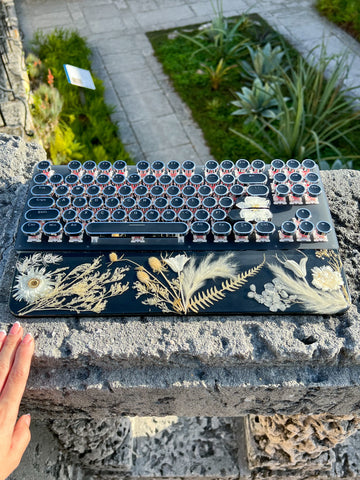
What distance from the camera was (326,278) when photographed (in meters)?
1.23

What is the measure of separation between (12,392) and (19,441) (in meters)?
0.14

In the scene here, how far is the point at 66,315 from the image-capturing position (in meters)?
1.19

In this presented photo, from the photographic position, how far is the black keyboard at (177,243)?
3.95 feet

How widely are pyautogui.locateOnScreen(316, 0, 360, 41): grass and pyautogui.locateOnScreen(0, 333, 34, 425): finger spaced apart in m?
4.52

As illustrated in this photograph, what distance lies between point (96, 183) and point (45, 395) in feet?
2.24

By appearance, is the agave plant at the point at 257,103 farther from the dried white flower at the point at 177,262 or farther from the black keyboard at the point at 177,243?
the dried white flower at the point at 177,262

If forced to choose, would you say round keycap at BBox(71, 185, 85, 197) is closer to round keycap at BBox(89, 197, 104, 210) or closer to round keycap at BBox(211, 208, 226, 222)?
round keycap at BBox(89, 197, 104, 210)

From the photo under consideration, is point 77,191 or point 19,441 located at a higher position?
point 77,191

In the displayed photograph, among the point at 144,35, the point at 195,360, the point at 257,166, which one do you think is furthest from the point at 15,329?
the point at 144,35

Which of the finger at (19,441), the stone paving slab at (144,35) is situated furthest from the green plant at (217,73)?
the finger at (19,441)

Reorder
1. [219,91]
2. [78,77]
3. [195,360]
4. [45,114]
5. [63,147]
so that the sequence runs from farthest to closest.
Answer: [219,91]
[45,114]
[63,147]
[78,77]
[195,360]

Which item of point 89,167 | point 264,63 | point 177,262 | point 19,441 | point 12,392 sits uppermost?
point 89,167

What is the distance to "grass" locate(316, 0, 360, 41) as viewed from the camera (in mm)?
4375

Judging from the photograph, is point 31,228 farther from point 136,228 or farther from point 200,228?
point 200,228
